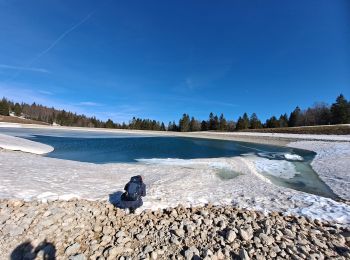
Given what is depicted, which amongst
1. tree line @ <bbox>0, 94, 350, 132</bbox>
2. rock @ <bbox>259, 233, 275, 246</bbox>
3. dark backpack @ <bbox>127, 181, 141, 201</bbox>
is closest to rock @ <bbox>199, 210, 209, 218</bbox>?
rock @ <bbox>259, 233, 275, 246</bbox>

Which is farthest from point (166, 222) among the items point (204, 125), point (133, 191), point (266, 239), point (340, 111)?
point (204, 125)

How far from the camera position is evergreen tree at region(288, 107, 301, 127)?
3771 inches

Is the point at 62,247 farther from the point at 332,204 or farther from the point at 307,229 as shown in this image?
the point at 332,204

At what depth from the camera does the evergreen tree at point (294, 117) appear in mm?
95781

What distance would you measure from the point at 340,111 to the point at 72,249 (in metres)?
95.3

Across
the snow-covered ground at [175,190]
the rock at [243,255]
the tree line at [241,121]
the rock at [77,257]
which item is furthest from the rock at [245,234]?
the tree line at [241,121]

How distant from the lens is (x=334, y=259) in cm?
509

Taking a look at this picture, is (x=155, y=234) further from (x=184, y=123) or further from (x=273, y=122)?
(x=184, y=123)

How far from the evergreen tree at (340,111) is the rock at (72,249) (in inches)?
3696

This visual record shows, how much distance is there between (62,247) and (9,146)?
59.0 ft

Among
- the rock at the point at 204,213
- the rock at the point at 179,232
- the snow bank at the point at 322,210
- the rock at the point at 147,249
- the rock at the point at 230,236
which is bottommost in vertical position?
the rock at the point at 147,249

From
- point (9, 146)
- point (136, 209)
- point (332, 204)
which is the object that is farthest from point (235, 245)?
point (9, 146)

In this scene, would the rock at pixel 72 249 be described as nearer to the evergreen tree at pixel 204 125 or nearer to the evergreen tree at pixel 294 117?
the evergreen tree at pixel 294 117

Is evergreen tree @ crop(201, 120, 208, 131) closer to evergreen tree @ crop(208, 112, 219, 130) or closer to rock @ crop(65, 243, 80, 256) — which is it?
evergreen tree @ crop(208, 112, 219, 130)
